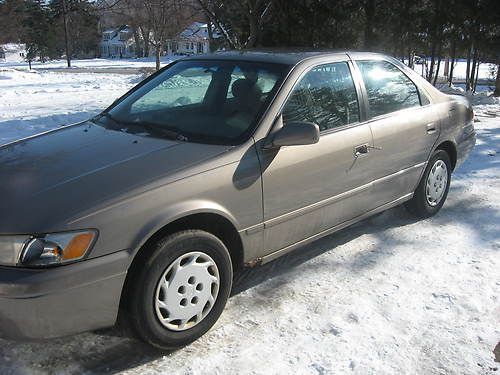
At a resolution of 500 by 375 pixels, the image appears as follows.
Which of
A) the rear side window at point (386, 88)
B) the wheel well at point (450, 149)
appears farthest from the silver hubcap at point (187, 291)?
the wheel well at point (450, 149)

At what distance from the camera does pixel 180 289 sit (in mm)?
2818

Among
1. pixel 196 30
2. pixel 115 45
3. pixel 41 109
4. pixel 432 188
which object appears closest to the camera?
pixel 432 188

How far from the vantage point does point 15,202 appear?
256 cm

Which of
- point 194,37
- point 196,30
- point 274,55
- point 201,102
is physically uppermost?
point 194,37

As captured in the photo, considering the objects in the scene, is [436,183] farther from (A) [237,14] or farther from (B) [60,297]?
(A) [237,14]

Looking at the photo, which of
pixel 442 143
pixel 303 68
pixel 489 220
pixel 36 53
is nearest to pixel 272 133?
pixel 303 68

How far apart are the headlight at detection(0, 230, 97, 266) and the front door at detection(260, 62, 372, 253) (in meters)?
1.22

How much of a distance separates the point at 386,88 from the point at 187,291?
2.43m

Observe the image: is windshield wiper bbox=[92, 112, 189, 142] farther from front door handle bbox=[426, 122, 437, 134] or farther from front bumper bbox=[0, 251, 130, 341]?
front door handle bbox=[426, 122, 437, 134]

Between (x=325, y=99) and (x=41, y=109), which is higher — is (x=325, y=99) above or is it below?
above

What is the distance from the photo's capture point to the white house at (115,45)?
83287mm

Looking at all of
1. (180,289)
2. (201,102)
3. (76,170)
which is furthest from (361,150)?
(76,170)

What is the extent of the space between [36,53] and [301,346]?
205 feet

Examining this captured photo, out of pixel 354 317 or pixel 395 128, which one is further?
pixel 395 128
